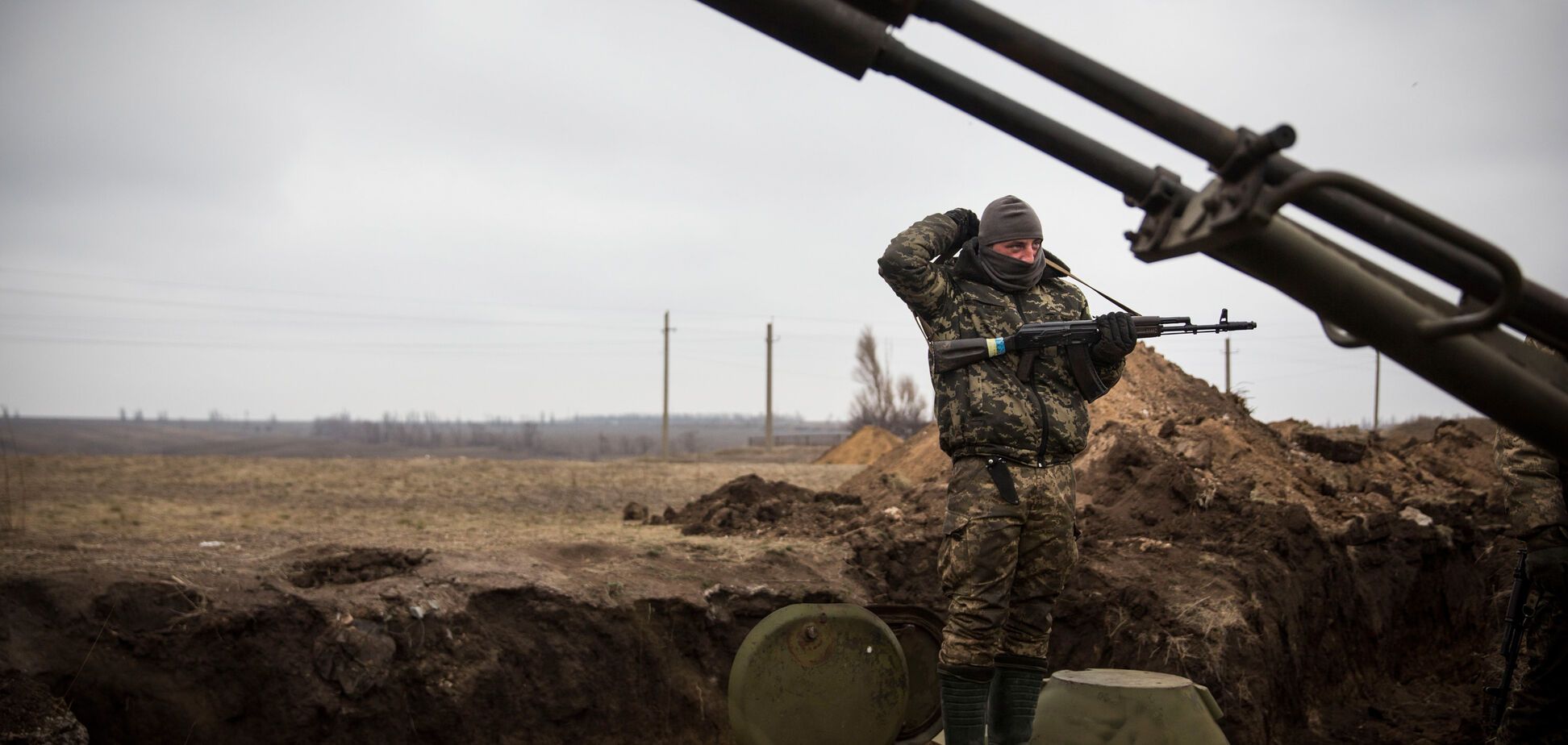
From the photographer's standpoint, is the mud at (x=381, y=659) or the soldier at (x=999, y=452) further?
the mud at (x=381, y=659)

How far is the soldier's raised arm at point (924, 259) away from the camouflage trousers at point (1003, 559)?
696mm

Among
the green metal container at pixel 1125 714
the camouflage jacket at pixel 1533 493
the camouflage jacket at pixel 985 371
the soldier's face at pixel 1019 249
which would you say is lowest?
the green metal container at pixel 1125 714

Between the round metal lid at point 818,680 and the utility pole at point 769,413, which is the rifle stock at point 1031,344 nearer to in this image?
the round metal lid at point 818,680

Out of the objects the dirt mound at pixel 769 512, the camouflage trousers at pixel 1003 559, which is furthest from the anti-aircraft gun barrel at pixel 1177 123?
the dirt mound at pixel 769 512

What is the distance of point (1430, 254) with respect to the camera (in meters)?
2.63

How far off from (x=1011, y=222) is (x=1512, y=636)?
2.71 m

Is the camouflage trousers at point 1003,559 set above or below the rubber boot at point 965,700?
above

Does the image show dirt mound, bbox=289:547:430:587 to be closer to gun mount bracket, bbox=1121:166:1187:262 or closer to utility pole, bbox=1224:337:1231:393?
gun mount bracket, bbox=1121:166:1187:262

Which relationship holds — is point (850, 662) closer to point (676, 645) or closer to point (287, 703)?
point (676, 645)

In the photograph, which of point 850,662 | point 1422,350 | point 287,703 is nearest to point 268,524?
point 287,703

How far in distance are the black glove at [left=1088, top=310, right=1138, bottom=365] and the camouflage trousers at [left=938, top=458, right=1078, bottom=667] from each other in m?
0.54

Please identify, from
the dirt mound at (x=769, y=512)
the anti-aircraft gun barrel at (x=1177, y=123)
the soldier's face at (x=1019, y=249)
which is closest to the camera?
the anti-aircraft gun barrel at (x=1177, y=123)

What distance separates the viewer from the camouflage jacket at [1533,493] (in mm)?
4625

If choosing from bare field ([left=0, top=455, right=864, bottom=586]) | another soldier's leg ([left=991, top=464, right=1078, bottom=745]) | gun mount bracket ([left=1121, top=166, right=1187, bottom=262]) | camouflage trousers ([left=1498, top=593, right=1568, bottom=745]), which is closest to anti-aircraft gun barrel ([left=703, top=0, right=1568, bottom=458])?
gun mount bracket ([left=1121, top=166, right=1187, bottom=262])
